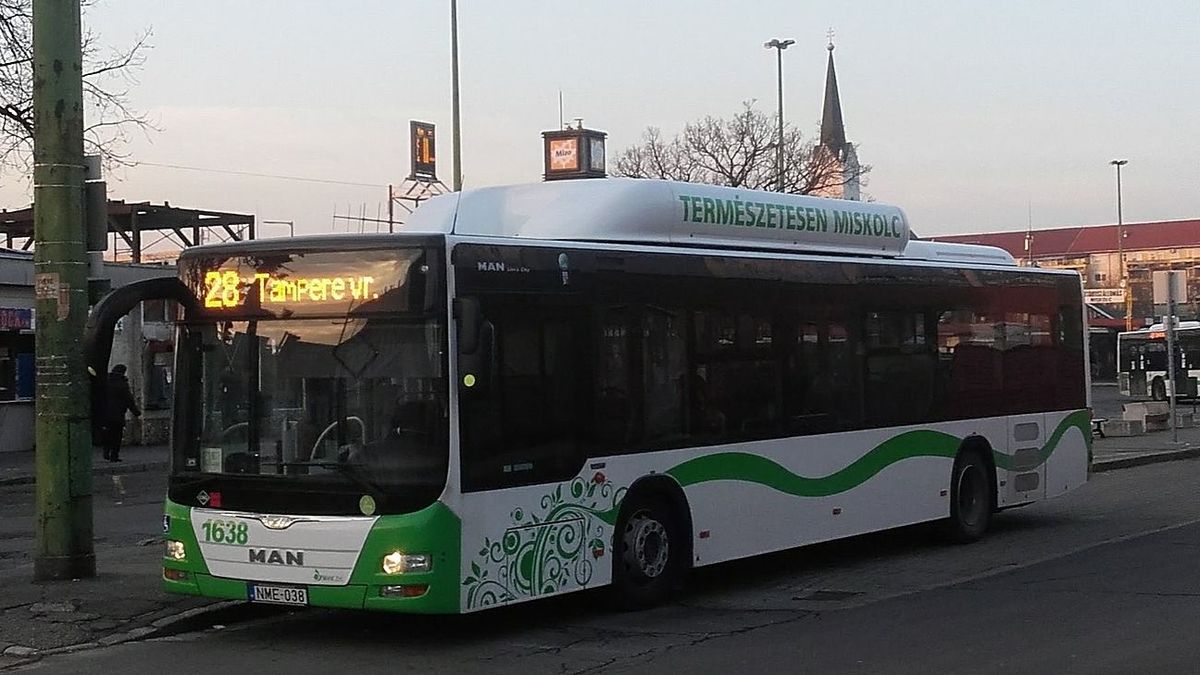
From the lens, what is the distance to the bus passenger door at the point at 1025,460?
53.4ft

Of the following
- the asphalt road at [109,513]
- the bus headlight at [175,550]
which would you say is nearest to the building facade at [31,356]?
the asphalt road at [109,513]

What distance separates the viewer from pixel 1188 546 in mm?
14664

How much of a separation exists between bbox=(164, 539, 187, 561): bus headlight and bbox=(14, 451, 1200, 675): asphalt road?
1.88ft

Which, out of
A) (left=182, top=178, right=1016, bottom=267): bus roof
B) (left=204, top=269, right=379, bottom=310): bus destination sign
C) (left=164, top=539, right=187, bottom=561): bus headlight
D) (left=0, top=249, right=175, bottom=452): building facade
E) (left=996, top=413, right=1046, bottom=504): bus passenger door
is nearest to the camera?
(left=204, top=269, right=379, bottom=310): bus destination sign

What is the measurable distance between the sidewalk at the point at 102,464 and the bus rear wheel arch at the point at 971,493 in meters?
13.9

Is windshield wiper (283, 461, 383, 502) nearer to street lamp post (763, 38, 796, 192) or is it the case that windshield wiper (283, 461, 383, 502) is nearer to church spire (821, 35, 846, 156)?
Result: street lamp post (763, 38, 796, 192)

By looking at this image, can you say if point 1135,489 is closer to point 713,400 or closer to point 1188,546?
point 1188,546

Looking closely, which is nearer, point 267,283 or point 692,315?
point 267,283

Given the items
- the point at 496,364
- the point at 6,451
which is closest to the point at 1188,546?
the point at 496,364

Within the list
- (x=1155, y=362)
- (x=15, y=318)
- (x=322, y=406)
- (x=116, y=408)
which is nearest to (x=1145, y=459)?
(x=116, y=408)

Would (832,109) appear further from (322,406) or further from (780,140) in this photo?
(322,406)

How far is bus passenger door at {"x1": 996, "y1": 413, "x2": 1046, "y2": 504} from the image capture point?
16266 mm

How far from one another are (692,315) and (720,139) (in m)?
40.5

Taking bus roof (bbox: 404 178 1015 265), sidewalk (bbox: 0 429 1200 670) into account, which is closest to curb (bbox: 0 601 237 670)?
→ sidewalk (bbox: 0 429 1200 670)
